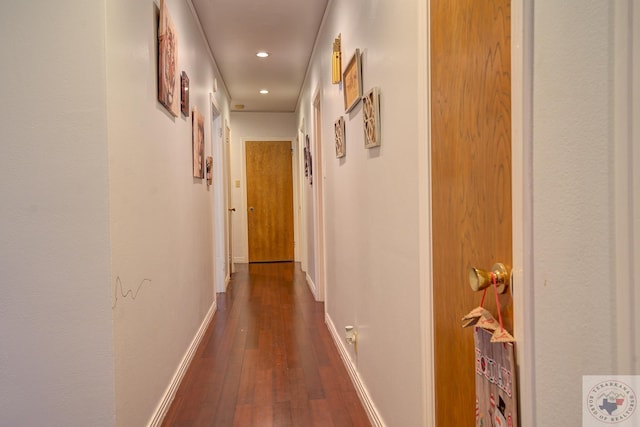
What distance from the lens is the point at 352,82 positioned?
8.02ft

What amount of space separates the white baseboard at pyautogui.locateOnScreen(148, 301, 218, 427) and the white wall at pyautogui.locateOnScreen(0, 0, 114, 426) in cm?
57

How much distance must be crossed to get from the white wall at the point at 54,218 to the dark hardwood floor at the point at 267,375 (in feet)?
2.57

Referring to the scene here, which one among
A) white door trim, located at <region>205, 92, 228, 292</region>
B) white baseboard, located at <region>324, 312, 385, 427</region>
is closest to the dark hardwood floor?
white baseboard, located at <region>324, 312, 385, 427</region>

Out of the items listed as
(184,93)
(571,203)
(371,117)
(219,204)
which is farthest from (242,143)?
(571,203)

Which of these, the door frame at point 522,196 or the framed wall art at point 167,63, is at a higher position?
the framed wall art at point 167,63

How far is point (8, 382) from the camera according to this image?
157cm

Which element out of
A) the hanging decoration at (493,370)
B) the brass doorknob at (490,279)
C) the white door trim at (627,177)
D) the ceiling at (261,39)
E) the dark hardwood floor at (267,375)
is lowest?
the dark hardwood floor at (267,375)

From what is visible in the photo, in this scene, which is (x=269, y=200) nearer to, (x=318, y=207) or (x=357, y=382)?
(x=318, y=207)

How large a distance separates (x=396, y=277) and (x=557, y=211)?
104cm

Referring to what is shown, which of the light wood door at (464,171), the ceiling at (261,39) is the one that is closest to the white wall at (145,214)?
the ceiling at (261,39)

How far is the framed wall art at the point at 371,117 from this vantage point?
1911 mm

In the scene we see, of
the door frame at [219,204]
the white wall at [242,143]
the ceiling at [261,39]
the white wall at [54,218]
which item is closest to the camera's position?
the white wall at [54,218]

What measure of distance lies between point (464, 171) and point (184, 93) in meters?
2.24

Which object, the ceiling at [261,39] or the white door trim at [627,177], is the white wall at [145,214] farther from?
the white door trim at [627,177]
